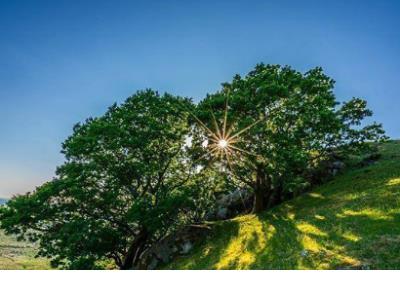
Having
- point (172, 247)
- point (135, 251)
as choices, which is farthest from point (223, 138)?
point (135, 251)

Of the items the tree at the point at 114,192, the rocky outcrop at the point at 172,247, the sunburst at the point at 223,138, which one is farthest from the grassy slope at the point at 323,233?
the sunburst at the point at 223,138

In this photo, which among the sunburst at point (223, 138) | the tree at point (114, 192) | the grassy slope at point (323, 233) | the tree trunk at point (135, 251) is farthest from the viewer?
the tree trunk at point (135, 251)

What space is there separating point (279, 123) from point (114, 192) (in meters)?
16.2

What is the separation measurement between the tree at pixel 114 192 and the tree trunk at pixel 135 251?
0.10 m

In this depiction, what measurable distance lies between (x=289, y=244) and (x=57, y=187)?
67.7 feet

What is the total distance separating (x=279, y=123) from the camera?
1329 inches

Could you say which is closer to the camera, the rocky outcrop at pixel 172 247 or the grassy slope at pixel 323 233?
Answer: the grassy slope at pixel 323 233

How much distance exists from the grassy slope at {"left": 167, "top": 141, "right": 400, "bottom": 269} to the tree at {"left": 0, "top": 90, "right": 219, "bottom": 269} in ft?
18.4

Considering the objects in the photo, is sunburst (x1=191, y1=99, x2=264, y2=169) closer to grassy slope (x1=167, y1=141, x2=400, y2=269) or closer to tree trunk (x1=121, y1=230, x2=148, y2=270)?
grassy slope (x1=167, y1=141, x2=400, y2=269)

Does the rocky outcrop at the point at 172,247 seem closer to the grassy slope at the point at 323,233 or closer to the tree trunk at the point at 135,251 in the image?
the grassy slope at the point at 323,233

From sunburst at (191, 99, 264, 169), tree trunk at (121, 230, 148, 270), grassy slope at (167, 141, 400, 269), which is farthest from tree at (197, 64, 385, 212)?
tree trunk at (121, 230, 148, 270)

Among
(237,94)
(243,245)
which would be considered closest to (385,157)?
(237,94)

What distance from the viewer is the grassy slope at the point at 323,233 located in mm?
19812
